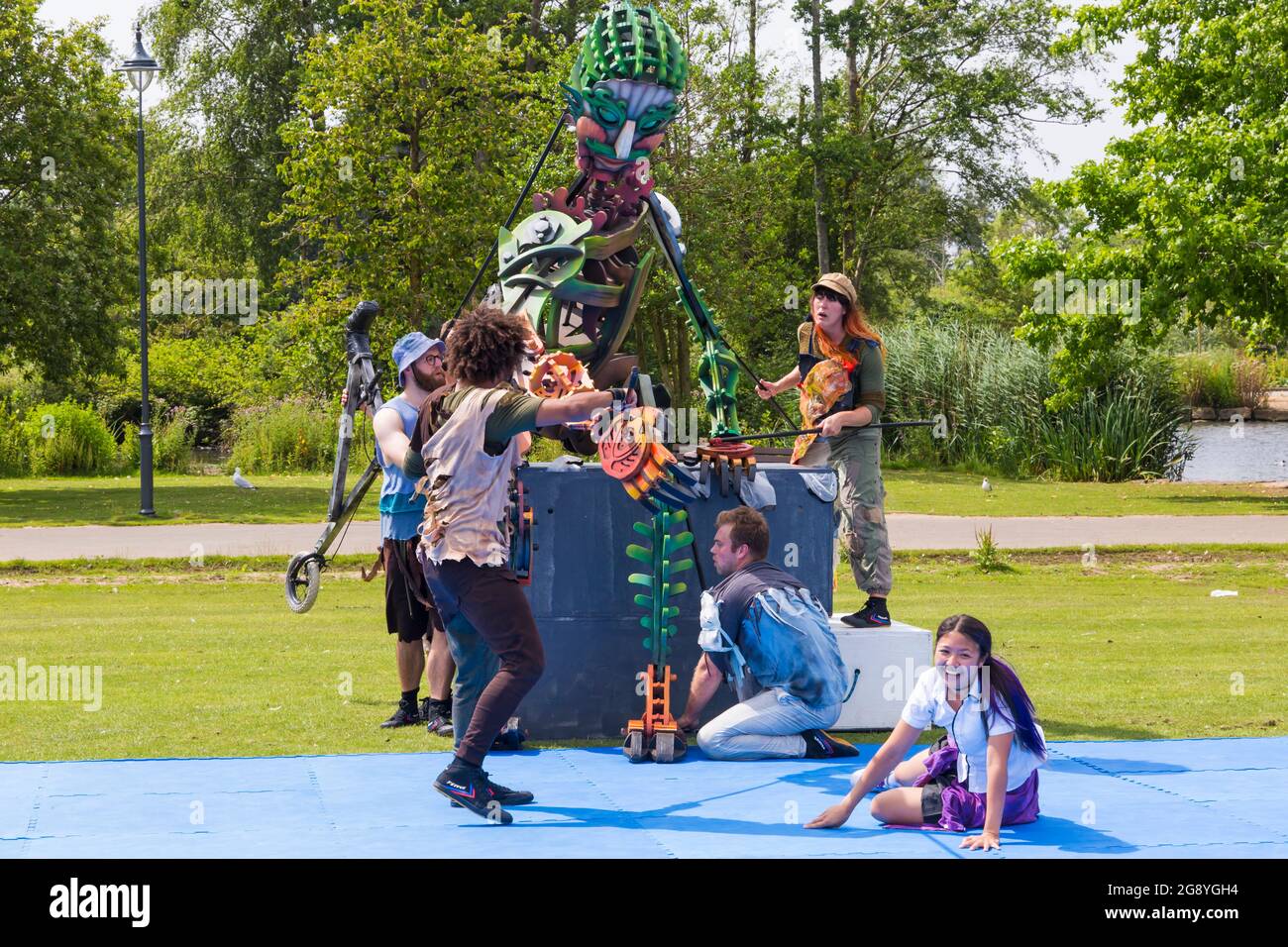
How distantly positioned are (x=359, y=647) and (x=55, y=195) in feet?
59.4

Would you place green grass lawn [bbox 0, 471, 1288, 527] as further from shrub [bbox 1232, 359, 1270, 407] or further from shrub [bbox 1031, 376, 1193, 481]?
shrub [bbox 1232, 359, 1270, 407]

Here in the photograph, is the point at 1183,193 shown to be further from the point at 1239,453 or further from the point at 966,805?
the point at 966,805

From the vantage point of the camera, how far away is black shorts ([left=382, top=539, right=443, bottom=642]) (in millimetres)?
8195

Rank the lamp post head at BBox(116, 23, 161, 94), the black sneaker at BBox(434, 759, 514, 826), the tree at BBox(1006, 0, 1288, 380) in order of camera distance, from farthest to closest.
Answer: the tree at BBox(1006, 0, 1288, 380) → the lamp post head at BBox(116, 23, 161, 94) → the black sneaker at BBox(434, 759, 514, 826)

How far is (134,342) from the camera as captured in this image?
35969 millimetres

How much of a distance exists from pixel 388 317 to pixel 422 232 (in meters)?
1.94

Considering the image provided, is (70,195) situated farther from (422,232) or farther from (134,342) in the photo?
(134,342)

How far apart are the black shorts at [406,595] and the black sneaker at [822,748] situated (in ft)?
6.26

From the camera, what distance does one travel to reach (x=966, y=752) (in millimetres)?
6012

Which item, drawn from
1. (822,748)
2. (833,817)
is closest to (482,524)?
(833,817)

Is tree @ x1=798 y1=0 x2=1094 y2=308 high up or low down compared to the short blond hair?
up

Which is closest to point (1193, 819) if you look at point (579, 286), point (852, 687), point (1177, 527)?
point (852, 687)

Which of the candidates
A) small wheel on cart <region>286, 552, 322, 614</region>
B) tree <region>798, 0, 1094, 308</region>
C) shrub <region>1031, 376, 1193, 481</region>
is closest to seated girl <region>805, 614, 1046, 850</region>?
small wheel on cart <region>286, 552, 322, 614</region>

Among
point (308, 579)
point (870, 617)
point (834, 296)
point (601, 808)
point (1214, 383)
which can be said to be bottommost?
point (601, 808)
